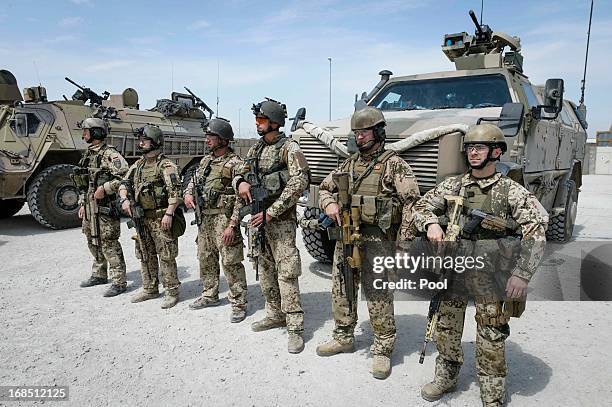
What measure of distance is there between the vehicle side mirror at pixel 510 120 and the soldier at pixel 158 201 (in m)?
2.85

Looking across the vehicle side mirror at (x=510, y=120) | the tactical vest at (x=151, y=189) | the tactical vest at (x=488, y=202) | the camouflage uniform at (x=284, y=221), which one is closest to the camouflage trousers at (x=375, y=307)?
the camouflage uniform at (x=284, y=221)

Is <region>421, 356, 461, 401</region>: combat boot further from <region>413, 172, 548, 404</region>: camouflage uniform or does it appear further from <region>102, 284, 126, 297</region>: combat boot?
<region>102, 284, 126, 297</region>: combat boot

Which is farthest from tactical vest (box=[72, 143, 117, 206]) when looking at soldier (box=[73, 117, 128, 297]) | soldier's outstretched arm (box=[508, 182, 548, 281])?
soldier's outstretched arm (box=[508, 182, 548, 281])

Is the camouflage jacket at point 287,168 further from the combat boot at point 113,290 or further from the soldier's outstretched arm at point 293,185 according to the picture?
the combat boot at point 113,290

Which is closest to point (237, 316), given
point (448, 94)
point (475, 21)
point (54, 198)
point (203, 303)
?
point (203, 303)

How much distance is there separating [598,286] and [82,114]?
9.40m

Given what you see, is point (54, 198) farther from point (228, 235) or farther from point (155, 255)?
point (228, 235)

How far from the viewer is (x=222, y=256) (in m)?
3.86

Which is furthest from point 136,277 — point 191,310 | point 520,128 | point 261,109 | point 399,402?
point 520,128

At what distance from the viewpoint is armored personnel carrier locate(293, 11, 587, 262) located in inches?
143

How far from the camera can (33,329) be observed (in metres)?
3.66

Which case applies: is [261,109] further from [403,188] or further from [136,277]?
[136,277]

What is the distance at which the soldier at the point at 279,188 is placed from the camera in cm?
331

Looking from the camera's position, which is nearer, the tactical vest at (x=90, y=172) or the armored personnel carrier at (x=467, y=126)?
the armored personnel carrier at (x=467, y=126)
